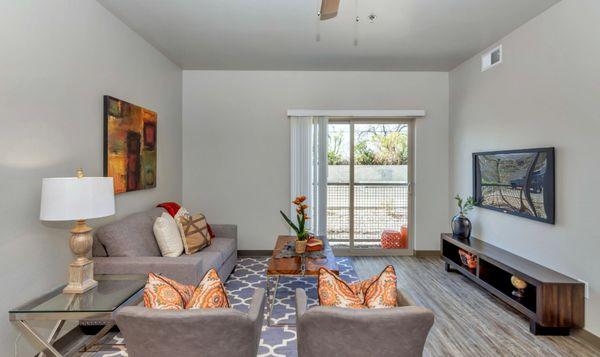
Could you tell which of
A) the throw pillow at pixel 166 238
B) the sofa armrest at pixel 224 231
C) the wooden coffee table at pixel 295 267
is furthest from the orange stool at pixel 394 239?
the throw pillow at pixel 166 238

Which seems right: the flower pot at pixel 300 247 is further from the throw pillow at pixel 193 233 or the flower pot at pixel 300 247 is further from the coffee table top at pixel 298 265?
the throw pillow at pixel 193 233

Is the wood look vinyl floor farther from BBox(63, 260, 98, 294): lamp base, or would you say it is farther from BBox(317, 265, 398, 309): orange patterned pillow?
BBox(63, 260, 98, 294): lamp base

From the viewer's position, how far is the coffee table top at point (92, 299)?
1920 millimetres

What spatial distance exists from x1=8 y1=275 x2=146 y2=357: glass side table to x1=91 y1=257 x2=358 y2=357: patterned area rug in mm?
538

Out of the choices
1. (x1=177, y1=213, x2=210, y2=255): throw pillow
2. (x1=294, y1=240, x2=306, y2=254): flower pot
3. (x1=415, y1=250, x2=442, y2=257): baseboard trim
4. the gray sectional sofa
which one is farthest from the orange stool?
the gray sectional sofa

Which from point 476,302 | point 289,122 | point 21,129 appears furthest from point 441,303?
point 21,129

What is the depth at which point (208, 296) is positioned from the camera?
5.28 feet

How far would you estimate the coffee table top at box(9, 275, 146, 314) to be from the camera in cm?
192

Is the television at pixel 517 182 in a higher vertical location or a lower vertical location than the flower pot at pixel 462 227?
higher

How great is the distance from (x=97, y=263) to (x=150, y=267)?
1.40 ft

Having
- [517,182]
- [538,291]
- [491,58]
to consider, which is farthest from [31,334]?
[491,58]

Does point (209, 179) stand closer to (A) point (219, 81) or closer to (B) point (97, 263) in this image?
(A) point (219, 81)

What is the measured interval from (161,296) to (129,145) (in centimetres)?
233

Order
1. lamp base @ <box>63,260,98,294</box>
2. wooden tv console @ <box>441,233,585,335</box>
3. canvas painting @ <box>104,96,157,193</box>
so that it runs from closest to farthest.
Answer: lamp base @ <box>63,260,98,294</box> → wooden tv console @ <box>441,233,585,335</box> → canvas painting @ <box>104,96,157,193</box>
